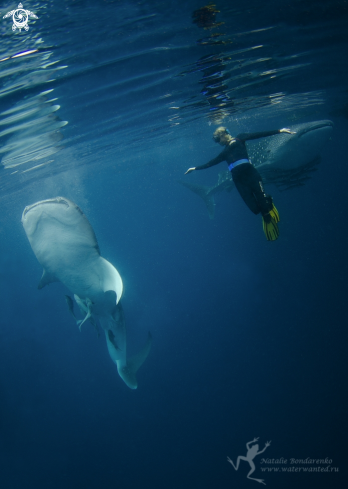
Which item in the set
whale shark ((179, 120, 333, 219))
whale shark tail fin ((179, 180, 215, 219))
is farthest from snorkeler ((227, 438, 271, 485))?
whale shark ((179, 120, 333, 219))

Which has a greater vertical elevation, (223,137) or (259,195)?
(223,137)

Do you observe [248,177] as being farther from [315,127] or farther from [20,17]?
[315,127]

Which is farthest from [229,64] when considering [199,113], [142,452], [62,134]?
[142,452]

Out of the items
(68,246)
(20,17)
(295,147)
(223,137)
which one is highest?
(20,17)

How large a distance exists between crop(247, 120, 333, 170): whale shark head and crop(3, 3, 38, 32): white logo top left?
1043 cm

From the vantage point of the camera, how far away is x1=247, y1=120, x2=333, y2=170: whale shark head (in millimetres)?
12203

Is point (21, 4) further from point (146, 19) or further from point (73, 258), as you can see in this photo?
point (73, 258)

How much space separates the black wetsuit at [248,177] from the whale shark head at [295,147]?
20.3 feet

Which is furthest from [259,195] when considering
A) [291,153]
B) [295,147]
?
[295,147]

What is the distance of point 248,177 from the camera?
699 centimetres

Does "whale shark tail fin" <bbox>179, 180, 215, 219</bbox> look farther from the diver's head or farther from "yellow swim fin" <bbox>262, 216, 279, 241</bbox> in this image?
"yellow swim fin" <bbox>262, 216, 279, 241</bbox>

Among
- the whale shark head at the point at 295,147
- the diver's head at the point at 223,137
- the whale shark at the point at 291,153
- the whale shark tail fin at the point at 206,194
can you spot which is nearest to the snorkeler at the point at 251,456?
the whale shark tail fin at the point at 206,194

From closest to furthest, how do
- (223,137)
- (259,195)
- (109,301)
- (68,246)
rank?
(68,246)
(109,301)
(259,195)
(223,137)

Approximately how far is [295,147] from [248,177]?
746 centimetres
